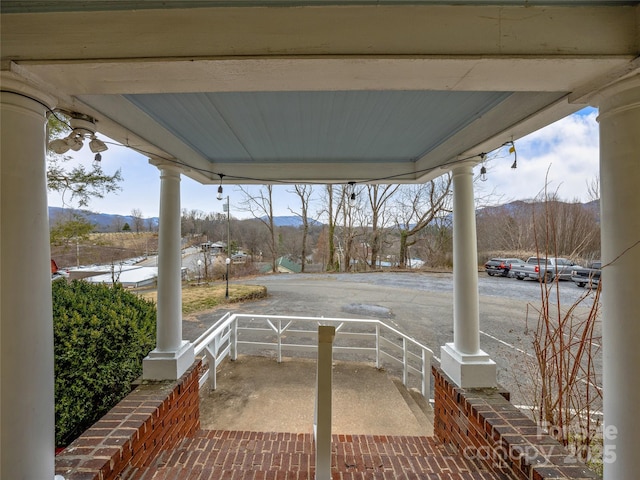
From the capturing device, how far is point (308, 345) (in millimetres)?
5004

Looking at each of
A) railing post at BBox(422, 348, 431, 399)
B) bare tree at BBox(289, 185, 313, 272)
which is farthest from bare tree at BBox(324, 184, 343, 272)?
railing post at BBox(422, 348, 431, 399)

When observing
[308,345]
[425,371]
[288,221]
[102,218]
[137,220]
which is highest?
[288,221]

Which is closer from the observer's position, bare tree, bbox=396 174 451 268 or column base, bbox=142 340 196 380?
column base, bbox=142 340 196 380

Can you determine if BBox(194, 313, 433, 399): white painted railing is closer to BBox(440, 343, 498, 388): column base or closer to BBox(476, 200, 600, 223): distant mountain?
BBox(440, 343, 498, 388): column base

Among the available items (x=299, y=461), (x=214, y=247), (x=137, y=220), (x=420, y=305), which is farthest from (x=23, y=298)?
(x=214, y=247)

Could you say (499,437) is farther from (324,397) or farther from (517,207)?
(517,207)

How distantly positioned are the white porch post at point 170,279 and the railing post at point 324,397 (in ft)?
4.70

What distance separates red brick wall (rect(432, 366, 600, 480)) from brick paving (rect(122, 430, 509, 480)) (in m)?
0.10

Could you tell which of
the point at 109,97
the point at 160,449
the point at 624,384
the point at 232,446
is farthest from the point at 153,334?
the point at 624,384

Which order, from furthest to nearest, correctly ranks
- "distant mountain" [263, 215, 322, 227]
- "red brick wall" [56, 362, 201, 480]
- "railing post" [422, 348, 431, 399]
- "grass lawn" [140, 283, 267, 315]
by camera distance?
"distant mountain" [263, 215, 322, 227], "grass lawn" [140, 283, 267, 315], "railing post" [422, 348, 431, 399], "red brick wall" [56, 362, 201, 480]

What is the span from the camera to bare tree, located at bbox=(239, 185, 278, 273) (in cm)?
1659

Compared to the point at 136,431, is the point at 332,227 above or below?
above

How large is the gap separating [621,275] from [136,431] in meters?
2.67

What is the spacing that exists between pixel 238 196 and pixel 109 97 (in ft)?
48.3
